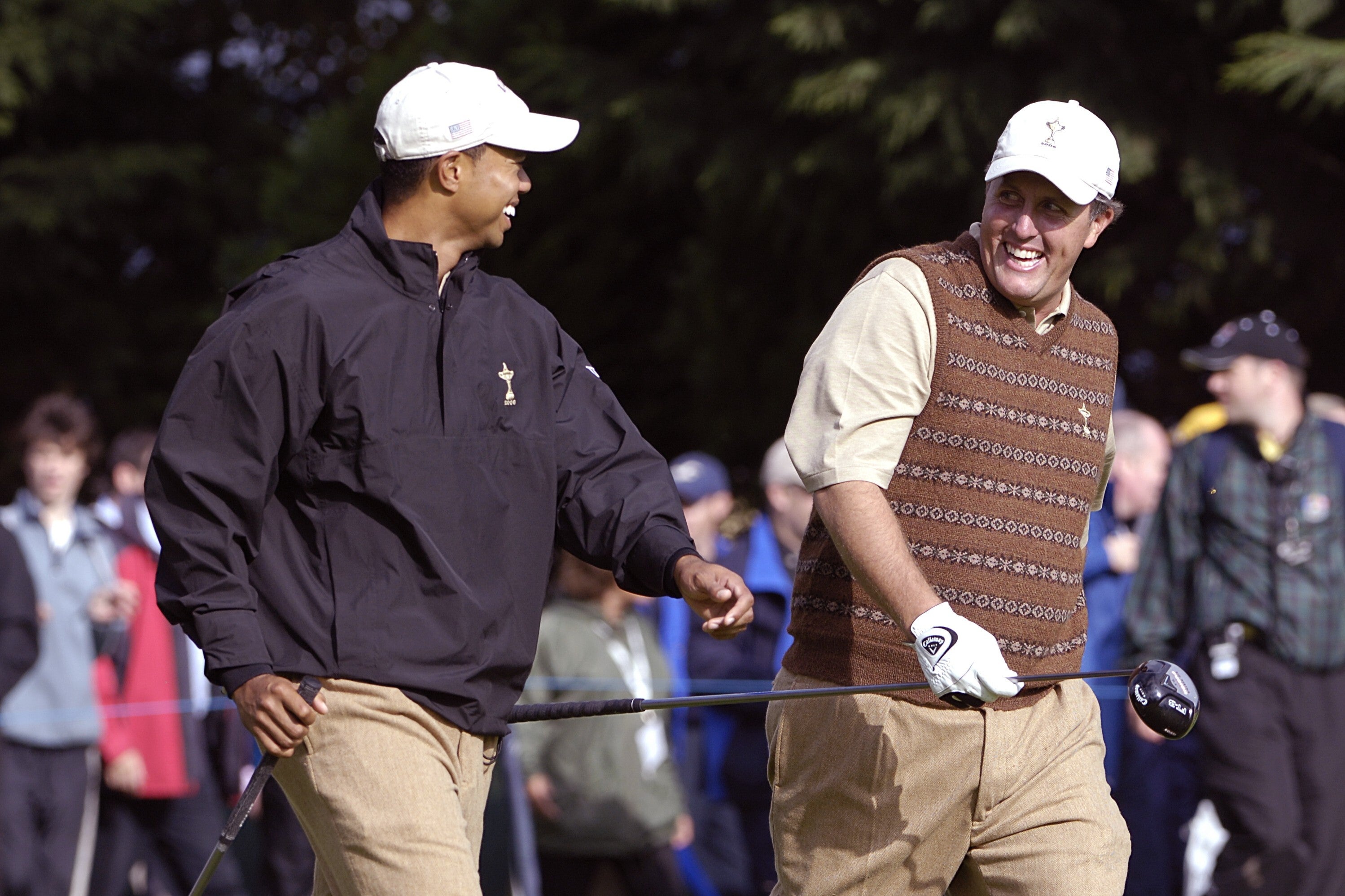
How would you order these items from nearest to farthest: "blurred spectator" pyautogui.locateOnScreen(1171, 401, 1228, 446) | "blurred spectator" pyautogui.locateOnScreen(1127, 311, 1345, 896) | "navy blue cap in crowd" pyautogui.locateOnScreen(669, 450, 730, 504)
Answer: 1. "blurred spectator" pyautogui.locateOnScreen(1127, 311, 1345, 896)
2. "navy blue cap in crowd" pyautogui.locateOnScreen(669, 450, 730, 504)
3. "blurred spectator" pyautogui.locateOnScreen(1171, 401, 1228, 446)

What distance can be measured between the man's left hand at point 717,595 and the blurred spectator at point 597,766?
2772mm

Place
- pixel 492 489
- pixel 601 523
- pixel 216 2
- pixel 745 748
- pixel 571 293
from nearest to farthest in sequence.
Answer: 1. pixel 492 489
2. pixel 601 523
3. pixel 745 748
4. pixel 571 293
5. pixel 216 2

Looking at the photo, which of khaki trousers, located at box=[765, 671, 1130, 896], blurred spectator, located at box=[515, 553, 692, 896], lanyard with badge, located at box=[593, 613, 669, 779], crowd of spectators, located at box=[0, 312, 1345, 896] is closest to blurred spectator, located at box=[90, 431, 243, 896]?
crowd of spectators, located at box=[0, 312, 1345, 896]

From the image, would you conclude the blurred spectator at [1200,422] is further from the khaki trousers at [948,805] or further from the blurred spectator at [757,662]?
the khaki trousers at [948,805]

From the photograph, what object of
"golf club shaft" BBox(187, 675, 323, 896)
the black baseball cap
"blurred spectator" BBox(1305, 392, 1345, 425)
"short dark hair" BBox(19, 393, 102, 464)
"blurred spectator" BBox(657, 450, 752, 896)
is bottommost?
"blurred spectator" BBox(657, 450, 752, 896)

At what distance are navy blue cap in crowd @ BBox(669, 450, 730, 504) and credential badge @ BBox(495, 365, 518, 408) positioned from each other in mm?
3790

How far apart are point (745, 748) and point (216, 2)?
1194 centimetres

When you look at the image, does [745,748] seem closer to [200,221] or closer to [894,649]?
[894,649]

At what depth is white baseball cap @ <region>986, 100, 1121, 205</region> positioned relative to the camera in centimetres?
379

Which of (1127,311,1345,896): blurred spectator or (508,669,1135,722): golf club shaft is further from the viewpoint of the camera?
(1127,311,1345,896): blurred spectator

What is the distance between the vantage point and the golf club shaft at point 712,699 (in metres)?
3.60

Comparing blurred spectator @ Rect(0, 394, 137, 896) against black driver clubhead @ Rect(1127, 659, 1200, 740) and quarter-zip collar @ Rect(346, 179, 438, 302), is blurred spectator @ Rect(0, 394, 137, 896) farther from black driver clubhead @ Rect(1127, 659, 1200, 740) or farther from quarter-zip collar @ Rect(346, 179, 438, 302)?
black driver clubhead @ Rect(1127, 659, 1200, 740)

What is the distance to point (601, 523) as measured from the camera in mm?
3998

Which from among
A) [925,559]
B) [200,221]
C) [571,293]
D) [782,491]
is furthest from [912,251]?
[200,221]
